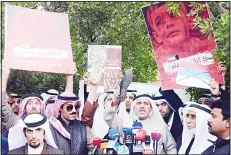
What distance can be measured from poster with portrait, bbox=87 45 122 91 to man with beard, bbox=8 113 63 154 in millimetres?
903

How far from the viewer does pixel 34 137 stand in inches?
244

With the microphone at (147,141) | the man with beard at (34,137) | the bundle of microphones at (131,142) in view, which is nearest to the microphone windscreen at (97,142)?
the bundle of microphones at (131,142)

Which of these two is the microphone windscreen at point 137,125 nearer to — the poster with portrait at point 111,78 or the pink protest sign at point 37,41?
the poster with portrait at point 111,78

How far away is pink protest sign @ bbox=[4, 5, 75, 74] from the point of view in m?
6.27

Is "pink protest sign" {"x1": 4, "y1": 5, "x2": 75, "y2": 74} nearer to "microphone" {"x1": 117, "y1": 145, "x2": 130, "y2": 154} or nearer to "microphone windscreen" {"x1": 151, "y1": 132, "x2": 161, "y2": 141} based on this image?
"microphone" {"x1": 117, "y1": 145, "x2": 130, "y2": 154}

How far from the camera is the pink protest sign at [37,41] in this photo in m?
6.27

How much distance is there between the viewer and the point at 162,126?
6.38 metres

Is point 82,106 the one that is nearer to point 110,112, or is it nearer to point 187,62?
point 110,112

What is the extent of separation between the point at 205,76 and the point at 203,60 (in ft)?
0.69

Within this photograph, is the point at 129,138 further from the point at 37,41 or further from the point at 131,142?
the point at 37,41

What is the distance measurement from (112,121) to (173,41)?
1316mm

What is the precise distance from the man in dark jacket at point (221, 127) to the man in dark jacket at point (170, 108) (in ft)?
1.45

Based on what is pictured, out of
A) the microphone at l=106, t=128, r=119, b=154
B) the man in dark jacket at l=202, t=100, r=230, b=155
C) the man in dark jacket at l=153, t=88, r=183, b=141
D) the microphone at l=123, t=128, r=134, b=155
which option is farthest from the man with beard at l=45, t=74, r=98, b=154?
the man in dark jacket at l=202, t=100, r=230, b=155

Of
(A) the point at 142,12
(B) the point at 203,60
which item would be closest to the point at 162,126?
(B) the point at 203,60
